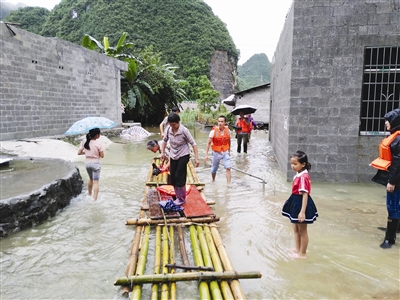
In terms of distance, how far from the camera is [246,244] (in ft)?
13.8

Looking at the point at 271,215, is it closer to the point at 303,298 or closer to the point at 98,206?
the point at 303,298

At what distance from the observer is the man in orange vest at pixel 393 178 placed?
387 centimetres

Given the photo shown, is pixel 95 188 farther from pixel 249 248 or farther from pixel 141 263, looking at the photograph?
pixel 249 248

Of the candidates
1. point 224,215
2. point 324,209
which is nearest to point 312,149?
point 324,209

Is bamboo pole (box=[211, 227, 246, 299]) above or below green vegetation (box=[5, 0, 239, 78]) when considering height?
below

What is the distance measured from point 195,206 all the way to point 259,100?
18017 mm

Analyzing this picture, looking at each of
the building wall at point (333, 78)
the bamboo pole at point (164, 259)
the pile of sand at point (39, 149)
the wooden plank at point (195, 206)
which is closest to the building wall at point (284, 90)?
the building wall at point (333, 78)

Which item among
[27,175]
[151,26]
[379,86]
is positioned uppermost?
[151,26]

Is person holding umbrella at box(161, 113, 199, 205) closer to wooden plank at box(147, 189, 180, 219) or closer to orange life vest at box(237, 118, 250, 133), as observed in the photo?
wooden plank at box(147, 189, 180, 219)

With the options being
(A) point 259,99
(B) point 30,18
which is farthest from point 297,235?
(B) point 30,18

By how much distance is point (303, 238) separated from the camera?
365 centimetres

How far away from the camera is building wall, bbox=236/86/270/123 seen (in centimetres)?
2167

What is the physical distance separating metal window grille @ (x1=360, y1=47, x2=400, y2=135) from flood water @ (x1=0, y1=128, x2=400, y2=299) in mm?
1430

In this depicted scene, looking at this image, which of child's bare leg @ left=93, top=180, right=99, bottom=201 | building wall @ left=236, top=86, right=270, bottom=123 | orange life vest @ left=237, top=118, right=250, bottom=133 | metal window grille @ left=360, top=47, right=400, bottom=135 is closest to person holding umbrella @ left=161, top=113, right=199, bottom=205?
child's bare leg @ left=93, top=180, right=99, bottom=201
